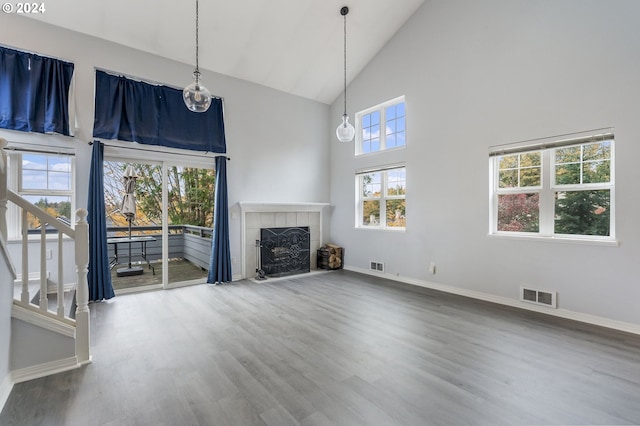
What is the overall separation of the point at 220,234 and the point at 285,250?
4.56 ft

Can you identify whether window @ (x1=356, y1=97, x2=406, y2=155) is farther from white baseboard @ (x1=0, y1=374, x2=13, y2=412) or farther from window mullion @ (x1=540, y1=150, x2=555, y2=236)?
white baseboard @ (x1=0, y1=374, x2=13, y2=412)

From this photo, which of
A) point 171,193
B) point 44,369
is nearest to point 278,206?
point 171,193

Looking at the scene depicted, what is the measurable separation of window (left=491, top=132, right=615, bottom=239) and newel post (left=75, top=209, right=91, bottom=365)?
15.9ft

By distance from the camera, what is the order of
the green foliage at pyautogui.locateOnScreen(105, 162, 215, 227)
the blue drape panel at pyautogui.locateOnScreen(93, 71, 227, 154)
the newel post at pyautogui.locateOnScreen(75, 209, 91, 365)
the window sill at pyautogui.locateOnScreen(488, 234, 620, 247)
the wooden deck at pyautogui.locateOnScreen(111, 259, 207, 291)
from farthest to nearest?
the wooden deck at pyautogui.locateOnScreen(111, 259, 207, 291) → the green foliage at pyautogui.locateOnScreen(105, 162, 215, 227) → the blue drape panel at pyautogui.locateOnScreen(93, 71, 227, 154) → the window sill at pyautogui.locateOnScreen(488, 234, 620, 247) → the newel post at pyautogui.locateOnScreen(75, 209, 91, 365)

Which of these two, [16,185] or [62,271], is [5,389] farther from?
[16,185]

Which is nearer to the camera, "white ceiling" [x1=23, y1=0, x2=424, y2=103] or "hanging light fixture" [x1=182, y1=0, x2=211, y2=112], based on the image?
"hanging light fixture" [x1=182, y1=0, x2=211, y2=112]

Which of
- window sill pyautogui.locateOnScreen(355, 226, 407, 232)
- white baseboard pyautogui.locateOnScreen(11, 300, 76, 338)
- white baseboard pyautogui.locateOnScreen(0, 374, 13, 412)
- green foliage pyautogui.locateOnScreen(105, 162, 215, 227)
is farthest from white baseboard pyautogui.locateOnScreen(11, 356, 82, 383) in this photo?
window sill pyautogui.locateOnScreen(355, 226, 407, 232)

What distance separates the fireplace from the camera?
5.79 m

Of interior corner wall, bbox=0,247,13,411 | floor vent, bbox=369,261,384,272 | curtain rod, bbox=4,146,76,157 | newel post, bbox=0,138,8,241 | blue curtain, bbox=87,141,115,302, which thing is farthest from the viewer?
floor vent, bbox=369,261,384,272

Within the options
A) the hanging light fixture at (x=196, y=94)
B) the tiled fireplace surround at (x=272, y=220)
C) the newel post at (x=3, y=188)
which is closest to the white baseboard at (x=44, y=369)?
the newel post at (x=3, y=188)

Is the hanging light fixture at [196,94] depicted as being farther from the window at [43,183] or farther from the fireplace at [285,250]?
the fireplace at [285,250]

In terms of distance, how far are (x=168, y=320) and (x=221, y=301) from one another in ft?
2.73

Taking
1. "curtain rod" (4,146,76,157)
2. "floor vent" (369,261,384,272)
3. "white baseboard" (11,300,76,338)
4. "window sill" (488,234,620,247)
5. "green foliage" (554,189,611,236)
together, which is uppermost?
"curtain rod" (4,146,76,157)

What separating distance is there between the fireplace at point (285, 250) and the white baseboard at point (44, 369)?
3.42 metres
